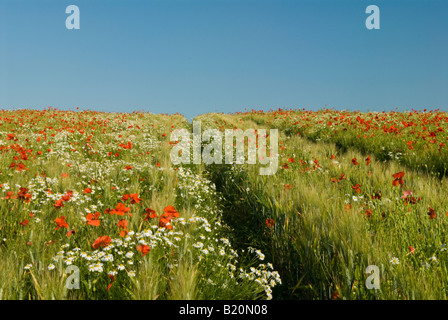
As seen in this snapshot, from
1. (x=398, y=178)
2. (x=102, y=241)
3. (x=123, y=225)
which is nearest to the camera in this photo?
(x=102, y=241)

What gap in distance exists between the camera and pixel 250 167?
22.4 feet

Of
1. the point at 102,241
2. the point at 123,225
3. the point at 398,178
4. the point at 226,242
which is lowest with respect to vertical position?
the point at 226,242

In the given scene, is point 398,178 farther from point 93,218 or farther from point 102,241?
point 93,218

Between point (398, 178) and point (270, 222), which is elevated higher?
point (398, 178)

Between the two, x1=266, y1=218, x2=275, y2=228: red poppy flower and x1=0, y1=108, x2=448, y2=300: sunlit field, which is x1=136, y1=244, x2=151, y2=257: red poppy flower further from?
x1=266, y1=218, x2=275, y2=228: red poppy flower

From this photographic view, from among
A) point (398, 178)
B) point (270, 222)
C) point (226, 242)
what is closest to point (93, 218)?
point (226, 242)

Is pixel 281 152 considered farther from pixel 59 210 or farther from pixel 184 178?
pixel 59 210

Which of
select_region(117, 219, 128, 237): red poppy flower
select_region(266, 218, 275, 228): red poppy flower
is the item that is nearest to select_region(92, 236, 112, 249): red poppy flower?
select_region(117, 219, 128, 237): red poppy flower

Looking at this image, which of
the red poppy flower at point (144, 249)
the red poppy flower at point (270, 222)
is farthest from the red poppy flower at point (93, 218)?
the red poppy flower at point (270, 222)

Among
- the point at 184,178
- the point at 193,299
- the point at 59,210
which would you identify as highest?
the point at 184,178

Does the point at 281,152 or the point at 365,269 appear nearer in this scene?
the point at 365,269

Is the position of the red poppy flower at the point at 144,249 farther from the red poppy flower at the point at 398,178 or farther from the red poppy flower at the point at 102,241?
the red poppy flower at the point at 398,178
